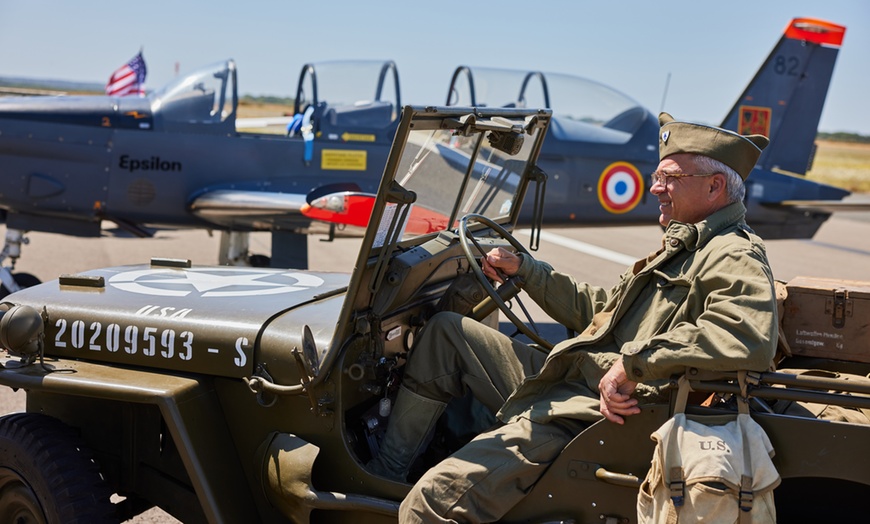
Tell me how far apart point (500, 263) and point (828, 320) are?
44.2 inches

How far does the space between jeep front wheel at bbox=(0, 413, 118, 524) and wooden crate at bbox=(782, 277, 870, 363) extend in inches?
93.3

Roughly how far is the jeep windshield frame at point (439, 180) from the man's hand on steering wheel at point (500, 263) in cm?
27

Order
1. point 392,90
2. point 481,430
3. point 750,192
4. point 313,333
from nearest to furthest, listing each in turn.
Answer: point 313,333 < point 481,430 < point 392,90 < point 750,192

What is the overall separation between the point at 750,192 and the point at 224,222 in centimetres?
687

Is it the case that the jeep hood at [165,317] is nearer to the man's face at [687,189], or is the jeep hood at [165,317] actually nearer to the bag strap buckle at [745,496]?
the man's face at [687,189]


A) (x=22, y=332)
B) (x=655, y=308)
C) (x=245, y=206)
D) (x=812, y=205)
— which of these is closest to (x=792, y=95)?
(x=812, y=205)

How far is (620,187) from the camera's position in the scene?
1168 cm

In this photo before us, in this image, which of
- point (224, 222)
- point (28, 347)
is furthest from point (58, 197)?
point (28, 347)

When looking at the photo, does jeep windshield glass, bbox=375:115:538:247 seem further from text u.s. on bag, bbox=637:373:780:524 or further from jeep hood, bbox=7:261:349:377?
text u.s. on bag, bbox=637:373:780:524

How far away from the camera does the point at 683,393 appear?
247cm

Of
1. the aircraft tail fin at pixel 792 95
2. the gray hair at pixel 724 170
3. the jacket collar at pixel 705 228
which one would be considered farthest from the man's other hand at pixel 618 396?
the aircraft tail fin at pixel 792 95

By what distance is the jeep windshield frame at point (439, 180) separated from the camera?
2.81 meters

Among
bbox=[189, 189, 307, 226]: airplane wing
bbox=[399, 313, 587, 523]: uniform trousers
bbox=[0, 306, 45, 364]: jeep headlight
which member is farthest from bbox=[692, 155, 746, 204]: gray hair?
bbox=[189, 189, 307, 226]: airplane wing

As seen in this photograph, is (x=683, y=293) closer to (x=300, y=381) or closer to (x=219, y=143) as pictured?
(x=300, y=381)
